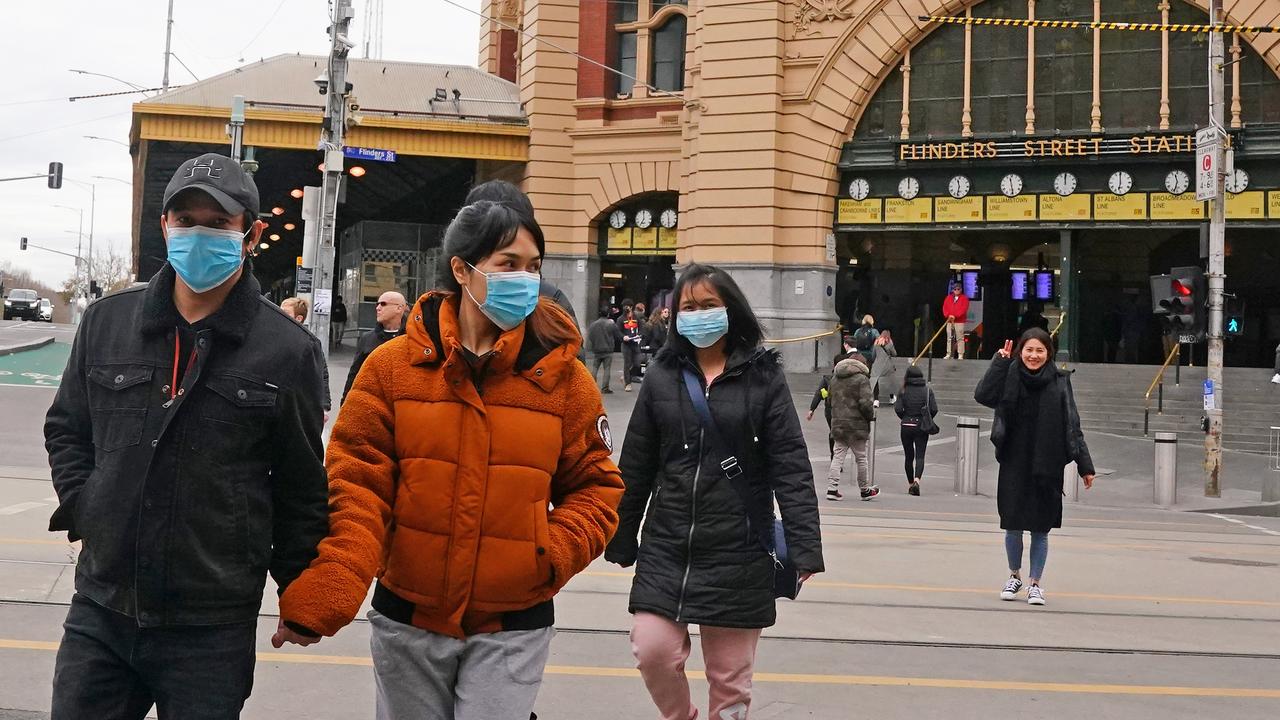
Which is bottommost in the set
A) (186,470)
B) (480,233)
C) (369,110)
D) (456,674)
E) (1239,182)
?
(456,674)

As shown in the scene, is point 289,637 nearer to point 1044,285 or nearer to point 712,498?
point 712,498

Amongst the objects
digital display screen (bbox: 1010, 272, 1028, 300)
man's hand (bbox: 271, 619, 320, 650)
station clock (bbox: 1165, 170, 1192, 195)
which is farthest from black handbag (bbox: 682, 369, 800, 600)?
digital display screen (bbox: 1010, 272, 1028, 300)

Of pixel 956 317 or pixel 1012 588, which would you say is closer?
pixel 1012 588

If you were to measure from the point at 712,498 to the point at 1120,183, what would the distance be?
1057 inches

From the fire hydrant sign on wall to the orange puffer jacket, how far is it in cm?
1808

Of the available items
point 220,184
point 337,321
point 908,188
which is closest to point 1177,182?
point 908,188

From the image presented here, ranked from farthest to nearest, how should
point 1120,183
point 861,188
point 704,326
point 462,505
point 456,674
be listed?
point 861,188 < point 1120,183 < point 704,326 < point 456,674 < point 462,505

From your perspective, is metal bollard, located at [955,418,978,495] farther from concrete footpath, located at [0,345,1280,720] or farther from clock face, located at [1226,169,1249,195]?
clock face, located at [1226,169,1249,195]

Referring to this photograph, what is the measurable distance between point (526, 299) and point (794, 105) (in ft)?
96.2

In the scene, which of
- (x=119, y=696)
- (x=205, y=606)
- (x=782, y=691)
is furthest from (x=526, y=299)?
(x=782, y=691)

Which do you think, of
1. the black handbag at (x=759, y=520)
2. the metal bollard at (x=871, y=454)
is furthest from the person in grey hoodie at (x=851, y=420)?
the black handbag at (x=759, y=520)

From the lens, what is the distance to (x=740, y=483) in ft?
16.4

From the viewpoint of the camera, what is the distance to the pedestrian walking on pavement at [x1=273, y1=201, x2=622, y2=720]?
3.27 meters

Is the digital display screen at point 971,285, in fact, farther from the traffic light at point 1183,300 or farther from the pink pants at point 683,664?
the pink pants at point 683,664
